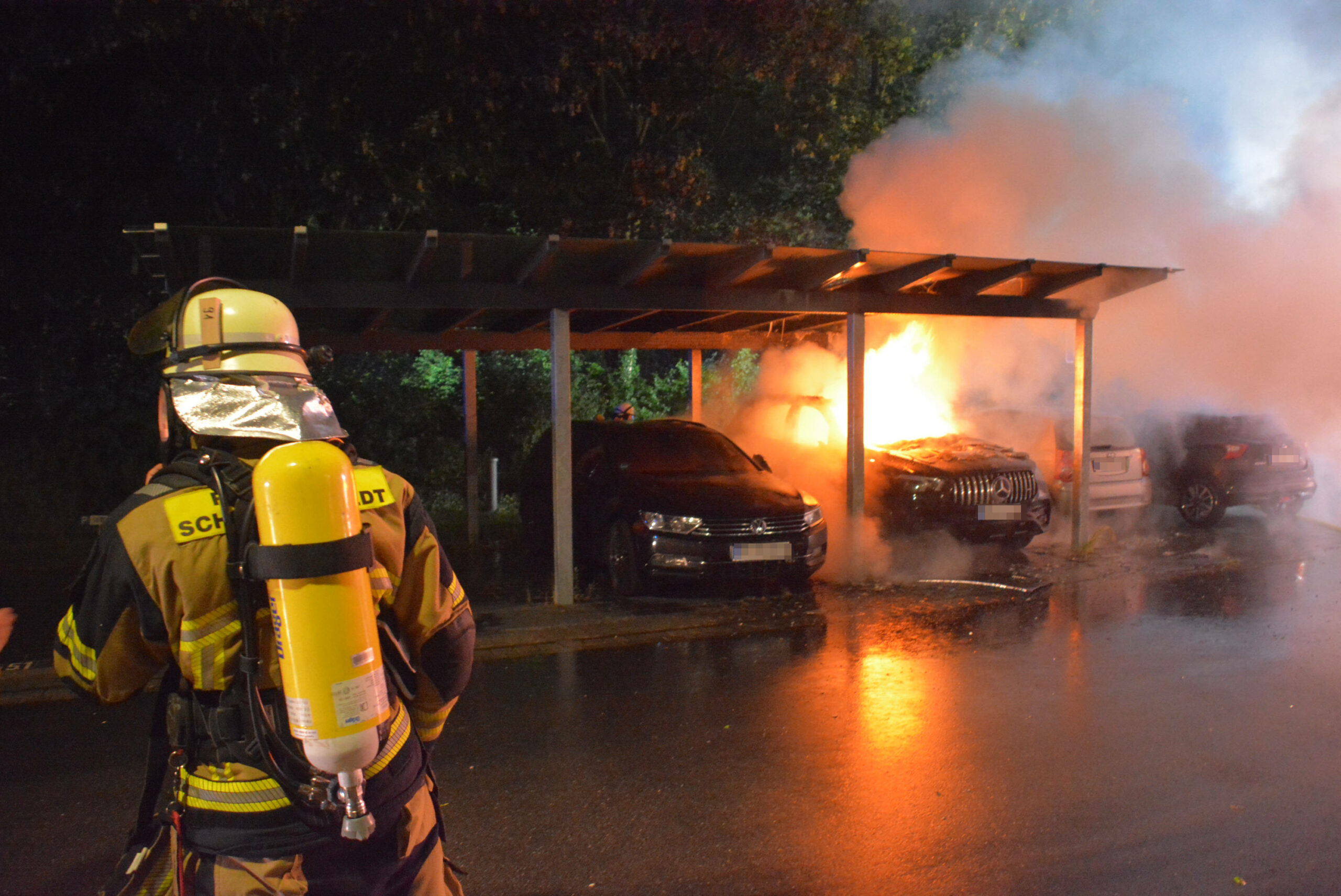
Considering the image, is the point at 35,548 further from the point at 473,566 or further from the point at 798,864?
the point at 798,864

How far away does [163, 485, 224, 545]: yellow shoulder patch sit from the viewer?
1.80 m

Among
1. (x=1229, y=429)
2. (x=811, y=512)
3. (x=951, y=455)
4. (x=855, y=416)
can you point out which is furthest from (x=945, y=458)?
(x=1229, y=429)

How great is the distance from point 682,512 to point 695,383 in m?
5.92

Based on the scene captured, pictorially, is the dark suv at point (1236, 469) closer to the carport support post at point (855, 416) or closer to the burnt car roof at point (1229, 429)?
the burnt car roof at point (1229, 429)

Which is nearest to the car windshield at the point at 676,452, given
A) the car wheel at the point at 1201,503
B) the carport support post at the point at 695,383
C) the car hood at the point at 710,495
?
the car hood at the point at 710,495

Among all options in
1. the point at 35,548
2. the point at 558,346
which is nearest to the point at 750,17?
the point at 558,346

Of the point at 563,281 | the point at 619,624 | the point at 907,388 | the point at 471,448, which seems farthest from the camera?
the point at 907,388

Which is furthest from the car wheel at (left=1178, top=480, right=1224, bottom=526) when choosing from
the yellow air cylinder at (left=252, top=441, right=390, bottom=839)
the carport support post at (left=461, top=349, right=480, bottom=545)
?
the yellow air cylinder at (left=252, top=441, right=390, bottom=839)

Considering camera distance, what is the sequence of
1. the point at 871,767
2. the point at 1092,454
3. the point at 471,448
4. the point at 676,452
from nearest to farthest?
the point at 871,767 < the point at 676,452 < the point at 1092,454 < the point at 471,448

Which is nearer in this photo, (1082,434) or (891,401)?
(1082,434)

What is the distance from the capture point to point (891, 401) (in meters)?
13.0

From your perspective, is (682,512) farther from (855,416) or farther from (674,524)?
(855,416)

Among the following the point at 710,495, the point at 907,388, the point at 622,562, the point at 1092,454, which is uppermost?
the point at 907,388

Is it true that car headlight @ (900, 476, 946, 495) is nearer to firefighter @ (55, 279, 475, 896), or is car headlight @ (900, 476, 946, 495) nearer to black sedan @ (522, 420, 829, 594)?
black sedan @ (522, 420, 829, 594)
